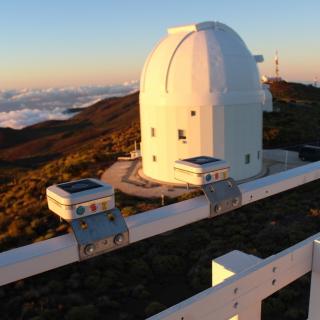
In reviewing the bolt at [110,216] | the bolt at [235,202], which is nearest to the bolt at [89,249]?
the bolt at [110,216]

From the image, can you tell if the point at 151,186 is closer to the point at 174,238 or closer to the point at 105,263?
the point at 174,238

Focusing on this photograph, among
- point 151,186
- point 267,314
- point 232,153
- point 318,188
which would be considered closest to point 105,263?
point 267,314

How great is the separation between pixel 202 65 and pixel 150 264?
9582 mm

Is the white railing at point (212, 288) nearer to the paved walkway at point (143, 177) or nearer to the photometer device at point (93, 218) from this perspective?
the photometer device at point (93, 218)

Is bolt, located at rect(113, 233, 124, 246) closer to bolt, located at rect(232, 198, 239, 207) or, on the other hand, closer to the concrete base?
bolt, located at rect(232, 198, 239, 207)

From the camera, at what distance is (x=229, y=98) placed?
17.3 m

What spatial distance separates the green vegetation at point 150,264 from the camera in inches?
368

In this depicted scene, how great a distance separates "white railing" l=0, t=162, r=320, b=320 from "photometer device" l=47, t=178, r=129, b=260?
0.25 feet

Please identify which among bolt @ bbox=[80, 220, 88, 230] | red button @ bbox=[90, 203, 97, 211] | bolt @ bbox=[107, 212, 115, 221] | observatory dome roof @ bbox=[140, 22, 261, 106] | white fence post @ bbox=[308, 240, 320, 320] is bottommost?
white fence post @ bbox=[308, 240, 320, 320]

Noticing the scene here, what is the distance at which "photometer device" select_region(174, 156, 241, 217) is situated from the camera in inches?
128

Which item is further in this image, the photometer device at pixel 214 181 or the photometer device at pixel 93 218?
the photometer device at pixel 214 181

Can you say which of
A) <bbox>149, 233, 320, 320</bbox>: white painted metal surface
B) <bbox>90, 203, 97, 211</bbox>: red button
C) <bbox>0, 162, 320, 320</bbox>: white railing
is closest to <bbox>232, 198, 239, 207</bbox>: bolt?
<bbox>0, 162, 320, 320</bbox>: white railing

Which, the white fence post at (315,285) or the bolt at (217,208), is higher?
the bolt at (217,208)

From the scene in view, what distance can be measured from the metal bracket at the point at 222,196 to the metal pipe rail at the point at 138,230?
6 centimetres
